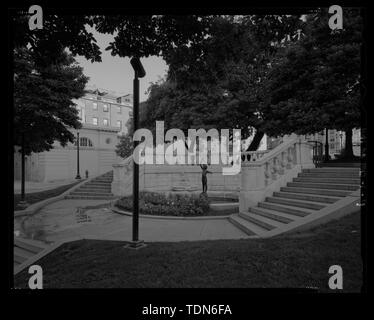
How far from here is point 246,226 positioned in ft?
27.2

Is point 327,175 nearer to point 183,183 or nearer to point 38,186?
point 183,183

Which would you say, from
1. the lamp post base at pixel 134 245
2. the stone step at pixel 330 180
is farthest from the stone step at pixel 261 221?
the lamp post base at pixel 134 245

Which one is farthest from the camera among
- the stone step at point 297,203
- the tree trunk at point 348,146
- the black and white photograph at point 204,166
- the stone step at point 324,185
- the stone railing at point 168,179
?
the stone railing at point 168,179

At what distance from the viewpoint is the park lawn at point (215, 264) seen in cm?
377

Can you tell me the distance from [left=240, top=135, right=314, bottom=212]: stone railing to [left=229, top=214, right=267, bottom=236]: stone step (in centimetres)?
102

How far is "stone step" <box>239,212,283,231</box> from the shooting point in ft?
25.7

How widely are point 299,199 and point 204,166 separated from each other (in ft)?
19.1

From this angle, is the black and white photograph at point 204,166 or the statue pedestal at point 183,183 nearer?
the black and white photograph at point 204,166

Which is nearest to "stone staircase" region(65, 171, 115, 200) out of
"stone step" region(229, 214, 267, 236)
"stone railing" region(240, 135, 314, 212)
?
"stone railing" region(240, 135, 314, 212)

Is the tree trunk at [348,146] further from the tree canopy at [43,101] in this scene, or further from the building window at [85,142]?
the building window at [85,142]

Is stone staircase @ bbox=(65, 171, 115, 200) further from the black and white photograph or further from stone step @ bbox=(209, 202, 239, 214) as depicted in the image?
stone step @ bbox=(209, 202, 239, 214)

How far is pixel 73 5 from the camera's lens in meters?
2.87

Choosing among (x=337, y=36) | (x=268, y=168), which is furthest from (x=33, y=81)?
(x=337, y=36)
